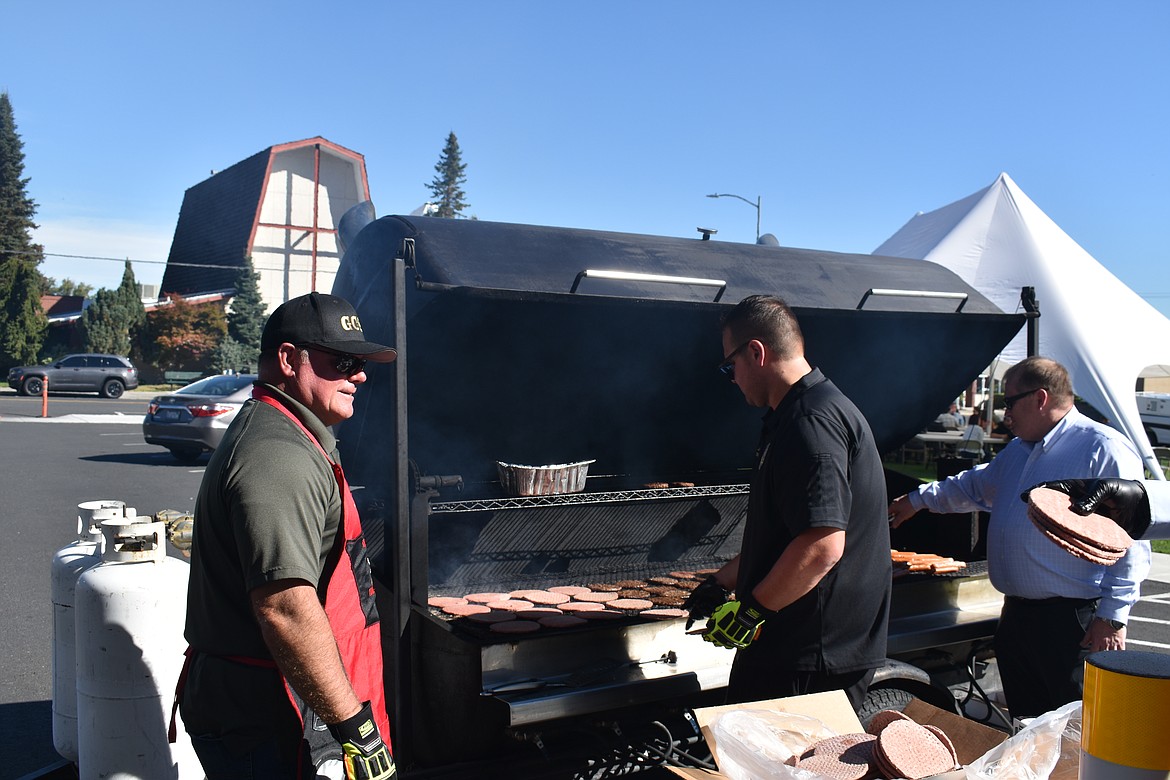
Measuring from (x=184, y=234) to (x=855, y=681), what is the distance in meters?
44.1

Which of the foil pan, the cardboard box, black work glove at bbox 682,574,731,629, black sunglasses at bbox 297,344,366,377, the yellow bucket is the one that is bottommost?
the cardboard box

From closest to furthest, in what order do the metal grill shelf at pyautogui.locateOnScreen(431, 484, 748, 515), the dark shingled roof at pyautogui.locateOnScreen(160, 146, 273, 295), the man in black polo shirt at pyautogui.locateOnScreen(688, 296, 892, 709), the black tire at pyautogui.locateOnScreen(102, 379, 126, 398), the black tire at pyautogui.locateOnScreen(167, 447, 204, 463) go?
the man in black polo shirt at pyautogui.locateOnScreen(688, 296, 892, 709) < the metal grill shelf at pyautogui.locateOnScreen(431, 484, 748, 515) < the black tire at pyautogui.locateOnScreen(167, 447, 204, 463) < the black tire at pyautogui.locateOnScreen(102, 379, 126, 398) < the dark shingled roof at pyautogui.locateOnScreen(160, 146, 273, 295)

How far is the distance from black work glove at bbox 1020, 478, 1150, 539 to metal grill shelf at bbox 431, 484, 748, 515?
1824mm

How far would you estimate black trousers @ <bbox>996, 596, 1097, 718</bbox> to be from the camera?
10.3 ft

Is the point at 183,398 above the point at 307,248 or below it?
below

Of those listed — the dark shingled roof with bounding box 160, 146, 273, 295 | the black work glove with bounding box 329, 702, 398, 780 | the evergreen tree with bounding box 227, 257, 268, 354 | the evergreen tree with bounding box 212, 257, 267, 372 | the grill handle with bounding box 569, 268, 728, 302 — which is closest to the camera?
the black work glove with bounding box 329, 702, 398, 780

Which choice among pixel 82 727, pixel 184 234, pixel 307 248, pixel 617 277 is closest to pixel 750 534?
pixel 617 277

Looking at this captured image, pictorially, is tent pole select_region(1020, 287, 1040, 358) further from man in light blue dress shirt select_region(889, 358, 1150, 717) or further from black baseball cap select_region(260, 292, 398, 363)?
black baseball cap select_region(260, 292, 398, 363)

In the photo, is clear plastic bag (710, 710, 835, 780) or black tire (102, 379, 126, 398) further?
black tire (102, 379, 126, 398)

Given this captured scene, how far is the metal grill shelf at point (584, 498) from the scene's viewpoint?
3252 mm

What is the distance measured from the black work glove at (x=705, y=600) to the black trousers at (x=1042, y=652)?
1.31 metres

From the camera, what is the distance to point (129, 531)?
3.14 meters

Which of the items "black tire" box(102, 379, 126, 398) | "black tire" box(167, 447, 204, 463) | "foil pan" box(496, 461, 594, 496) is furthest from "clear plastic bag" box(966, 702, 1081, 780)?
"black tire" box(102, 379, 126, 398)

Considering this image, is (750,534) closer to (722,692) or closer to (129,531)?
(722,692)
